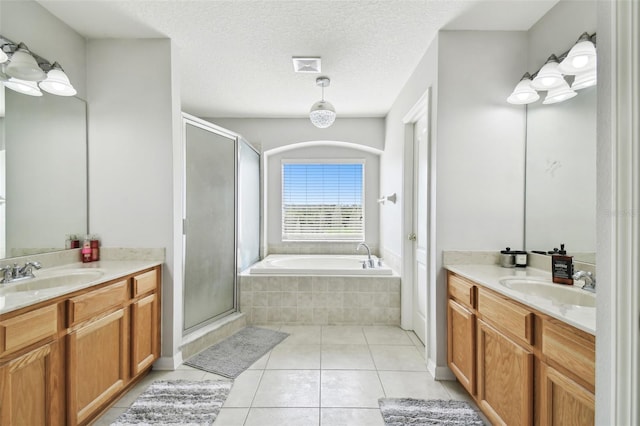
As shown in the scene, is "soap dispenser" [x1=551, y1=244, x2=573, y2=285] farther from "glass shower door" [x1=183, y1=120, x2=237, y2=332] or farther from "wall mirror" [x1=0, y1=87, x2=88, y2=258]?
"wall mirror" [x1=0, y1=87, x2=88, y2=258]

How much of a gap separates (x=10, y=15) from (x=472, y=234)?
3.23 metres

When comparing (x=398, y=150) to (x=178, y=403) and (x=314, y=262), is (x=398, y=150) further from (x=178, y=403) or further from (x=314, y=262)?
(x=178, y=403)

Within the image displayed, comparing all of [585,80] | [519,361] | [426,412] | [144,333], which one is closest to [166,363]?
[144,333]

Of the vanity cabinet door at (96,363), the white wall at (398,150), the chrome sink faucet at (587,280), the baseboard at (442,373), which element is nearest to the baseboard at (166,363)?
the vanity cabinet door at (96,363)

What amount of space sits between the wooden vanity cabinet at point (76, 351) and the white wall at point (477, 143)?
6.85 feet

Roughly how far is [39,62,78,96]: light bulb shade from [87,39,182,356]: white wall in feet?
1.01

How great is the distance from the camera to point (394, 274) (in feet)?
10.9

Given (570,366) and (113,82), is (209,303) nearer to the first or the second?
(113,82)

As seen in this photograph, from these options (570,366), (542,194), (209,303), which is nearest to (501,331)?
(570,366)

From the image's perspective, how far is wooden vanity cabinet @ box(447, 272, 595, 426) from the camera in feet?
3.60

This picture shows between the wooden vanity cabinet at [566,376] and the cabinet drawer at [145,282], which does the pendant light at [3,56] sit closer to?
the cabinet drawer at [145,282]

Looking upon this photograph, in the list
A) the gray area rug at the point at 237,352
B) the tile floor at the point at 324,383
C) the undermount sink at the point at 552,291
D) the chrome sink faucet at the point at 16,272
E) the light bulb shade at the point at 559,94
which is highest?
the light bulb shade at the point at 559,94

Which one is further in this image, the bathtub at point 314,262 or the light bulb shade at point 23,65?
the bathtub at point 314,262

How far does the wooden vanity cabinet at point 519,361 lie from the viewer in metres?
1.10
